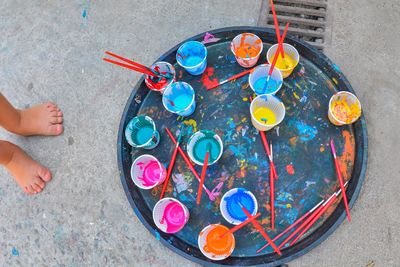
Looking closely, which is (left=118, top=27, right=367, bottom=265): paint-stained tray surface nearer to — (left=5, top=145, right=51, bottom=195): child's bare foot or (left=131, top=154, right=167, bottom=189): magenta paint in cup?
(left=131, top=154, right=167, bottom=189): magenta paint in cup

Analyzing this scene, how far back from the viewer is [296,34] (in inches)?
72.1

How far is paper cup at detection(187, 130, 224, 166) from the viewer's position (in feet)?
5.08

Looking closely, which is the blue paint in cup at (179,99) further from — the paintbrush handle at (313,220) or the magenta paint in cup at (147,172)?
the paintbrush handle at (313,220)

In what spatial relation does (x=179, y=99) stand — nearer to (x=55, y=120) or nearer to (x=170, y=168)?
(x=170, y=168)

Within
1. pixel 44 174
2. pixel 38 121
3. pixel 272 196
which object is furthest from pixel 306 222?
pixel 38 121

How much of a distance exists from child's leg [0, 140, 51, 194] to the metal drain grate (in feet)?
4.32

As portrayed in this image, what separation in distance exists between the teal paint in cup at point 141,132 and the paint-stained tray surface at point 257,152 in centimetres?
5

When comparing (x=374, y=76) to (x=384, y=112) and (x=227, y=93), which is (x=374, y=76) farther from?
(x=227, y=93)

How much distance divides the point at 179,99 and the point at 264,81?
388 millimetres

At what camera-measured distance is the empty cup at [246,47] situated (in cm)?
165

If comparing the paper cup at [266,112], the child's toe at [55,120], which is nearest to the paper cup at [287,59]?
the paper cup at [266,112]

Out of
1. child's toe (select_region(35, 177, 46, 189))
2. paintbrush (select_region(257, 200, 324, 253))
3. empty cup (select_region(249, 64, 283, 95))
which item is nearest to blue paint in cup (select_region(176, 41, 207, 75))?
empty cup (select_region(249, 64, 283, 95))

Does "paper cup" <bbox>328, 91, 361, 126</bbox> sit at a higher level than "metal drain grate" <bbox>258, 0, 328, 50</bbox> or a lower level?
lower

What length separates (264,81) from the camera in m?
1.62
